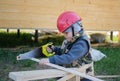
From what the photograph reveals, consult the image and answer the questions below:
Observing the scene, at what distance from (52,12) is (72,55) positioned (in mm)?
4486

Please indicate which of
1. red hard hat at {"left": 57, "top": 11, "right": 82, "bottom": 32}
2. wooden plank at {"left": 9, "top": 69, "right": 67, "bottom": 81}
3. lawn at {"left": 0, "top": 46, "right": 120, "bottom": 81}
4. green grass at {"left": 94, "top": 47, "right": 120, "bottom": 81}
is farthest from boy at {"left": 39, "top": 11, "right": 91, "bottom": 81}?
green grass at {"left": 94, "top": 47, "right": 120, "bottom": 81}

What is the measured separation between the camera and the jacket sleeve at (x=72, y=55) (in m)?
3.32

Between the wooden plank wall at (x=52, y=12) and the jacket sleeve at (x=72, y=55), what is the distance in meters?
4.30

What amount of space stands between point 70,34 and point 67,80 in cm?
46

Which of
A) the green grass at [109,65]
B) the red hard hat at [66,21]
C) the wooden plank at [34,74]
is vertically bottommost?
the green grass at [109,65]

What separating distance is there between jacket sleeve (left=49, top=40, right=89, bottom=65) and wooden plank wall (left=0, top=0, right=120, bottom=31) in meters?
4.30

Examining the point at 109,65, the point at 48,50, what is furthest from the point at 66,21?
the point at 109,65

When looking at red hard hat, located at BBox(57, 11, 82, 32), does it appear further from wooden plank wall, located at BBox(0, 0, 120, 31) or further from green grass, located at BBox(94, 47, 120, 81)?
wooden plank wall, located at BBox(0, 0, 120, 31)

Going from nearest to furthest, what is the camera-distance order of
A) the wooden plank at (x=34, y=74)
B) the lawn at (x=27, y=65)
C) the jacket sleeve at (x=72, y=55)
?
the wooden plank at (x=34, y=74) → the jacket sleeve at (x=72, y=55) → the lawn at (x=27, y=65)

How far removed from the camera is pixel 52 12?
774 centimetres

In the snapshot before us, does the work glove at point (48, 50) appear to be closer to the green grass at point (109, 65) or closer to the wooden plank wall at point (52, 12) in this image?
Answer: the green grass at point (109, 65)

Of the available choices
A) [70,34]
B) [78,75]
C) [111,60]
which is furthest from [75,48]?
[111,60]

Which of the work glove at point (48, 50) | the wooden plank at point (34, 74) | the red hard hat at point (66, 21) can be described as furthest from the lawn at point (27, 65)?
the wooden plank at point (34, 74)

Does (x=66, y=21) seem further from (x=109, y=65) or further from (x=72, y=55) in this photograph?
(x=109, y=65)
